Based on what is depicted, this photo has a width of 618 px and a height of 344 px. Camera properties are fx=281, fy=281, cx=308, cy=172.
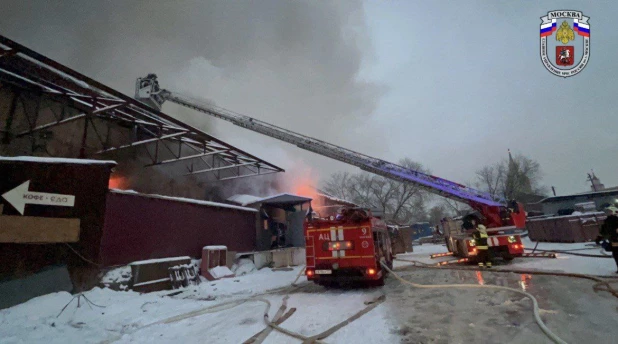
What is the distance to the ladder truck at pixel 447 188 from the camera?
35.2ft

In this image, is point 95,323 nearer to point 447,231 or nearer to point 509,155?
point 447,231

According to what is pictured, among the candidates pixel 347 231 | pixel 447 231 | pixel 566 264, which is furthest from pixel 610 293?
pixel 447 231

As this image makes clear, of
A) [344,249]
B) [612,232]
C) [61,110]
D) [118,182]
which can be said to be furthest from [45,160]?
[612,232]

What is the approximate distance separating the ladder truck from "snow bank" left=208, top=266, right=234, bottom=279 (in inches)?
368

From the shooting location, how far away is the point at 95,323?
5305 millimetres

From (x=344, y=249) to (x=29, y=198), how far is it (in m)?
7.68

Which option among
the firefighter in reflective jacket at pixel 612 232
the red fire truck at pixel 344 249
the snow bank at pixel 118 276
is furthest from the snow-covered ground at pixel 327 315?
the firefighter in reflective jacket at pixel 612 232

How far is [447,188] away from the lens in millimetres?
13438

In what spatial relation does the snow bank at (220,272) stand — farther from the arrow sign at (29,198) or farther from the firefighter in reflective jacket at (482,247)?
the firefighter in reflective jacket at (482,247)

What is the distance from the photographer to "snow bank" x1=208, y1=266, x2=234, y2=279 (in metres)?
9.99

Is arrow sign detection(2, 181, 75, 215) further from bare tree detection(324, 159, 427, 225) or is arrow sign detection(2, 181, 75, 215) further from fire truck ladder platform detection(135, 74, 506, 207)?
bare tree detection(324, 159, 427, 225)

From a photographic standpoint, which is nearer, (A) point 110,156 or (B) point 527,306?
(B) point 527,306

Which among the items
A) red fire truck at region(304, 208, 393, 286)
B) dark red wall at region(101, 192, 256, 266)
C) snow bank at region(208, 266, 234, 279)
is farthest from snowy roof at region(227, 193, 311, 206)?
red fire truck at region(304, 208, 393, 286)

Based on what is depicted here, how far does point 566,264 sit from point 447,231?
7.31 m
